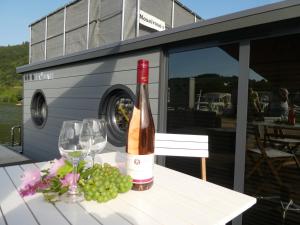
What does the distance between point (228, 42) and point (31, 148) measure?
602 centimetres

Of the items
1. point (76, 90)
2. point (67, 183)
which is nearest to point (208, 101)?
point (67, 183)

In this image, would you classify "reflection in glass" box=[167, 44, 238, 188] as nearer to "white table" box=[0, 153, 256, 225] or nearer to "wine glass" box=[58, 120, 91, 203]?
"white table" box=[0, 153, 256, 225]

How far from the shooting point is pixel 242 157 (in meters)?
2.62

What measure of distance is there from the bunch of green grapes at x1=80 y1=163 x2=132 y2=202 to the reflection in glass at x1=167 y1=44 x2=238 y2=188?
1.84m

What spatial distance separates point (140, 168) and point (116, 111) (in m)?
3.15

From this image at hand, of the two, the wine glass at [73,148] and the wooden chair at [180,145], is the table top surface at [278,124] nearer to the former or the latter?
the wooden chair at [180,145]

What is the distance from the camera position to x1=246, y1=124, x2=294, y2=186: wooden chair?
8.20 feet

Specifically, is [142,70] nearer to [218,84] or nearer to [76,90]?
[218,84]

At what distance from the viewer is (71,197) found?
1106 millimetres

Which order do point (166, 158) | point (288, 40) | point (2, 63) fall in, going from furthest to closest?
point (2, 63), point (166, 158), point (288, 40)

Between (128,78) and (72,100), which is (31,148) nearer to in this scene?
(72,100)

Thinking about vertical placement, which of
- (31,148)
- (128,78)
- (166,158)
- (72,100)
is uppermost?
(128,78)

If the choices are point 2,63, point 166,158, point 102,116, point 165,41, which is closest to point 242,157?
point 166,158

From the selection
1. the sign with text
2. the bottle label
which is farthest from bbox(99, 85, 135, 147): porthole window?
the bottle label
